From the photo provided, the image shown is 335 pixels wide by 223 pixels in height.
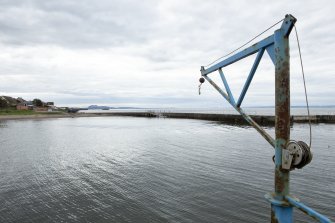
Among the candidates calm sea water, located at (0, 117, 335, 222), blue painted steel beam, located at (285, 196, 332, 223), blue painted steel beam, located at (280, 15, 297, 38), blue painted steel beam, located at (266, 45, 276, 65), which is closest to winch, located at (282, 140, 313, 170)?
blue painted steel beam, located at (285, 196, 332, 223)

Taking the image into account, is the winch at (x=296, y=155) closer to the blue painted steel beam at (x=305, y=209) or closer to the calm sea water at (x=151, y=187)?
the blue painted steel beam at (x=305, y=209)

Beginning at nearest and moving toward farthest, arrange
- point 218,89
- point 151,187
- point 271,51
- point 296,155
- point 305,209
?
point 305,209, point 296,155, point 271,51, point 218,89, point 151,187

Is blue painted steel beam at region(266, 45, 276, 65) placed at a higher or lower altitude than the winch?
higher

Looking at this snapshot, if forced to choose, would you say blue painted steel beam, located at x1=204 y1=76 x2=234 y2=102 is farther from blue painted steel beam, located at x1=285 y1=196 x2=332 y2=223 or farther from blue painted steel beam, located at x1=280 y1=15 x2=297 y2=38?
blue painted steel beam, located at x1=285 y1=196 x2=332 y2=223

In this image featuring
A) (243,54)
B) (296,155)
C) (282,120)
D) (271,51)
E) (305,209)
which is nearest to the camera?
(305,209)

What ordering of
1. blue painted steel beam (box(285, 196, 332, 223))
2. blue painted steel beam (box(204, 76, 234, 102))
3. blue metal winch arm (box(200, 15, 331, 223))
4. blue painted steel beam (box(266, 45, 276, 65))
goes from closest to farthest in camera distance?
1. blue painted steel beam (box(285, 196, 332, 223))
2. blue metal winch arm (box(200, 15, 331, 223))
3. blue painted steel beam (box(266, 45, 276, 65))
4. blue painted steel beam (box(204, 76, 234, 102))

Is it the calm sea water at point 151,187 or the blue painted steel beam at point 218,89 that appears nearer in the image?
the blue painted steel beam at point 218,89

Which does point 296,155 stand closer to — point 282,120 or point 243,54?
point 282,120

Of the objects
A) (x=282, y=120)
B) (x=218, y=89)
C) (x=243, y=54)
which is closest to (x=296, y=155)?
(x=282, y=120)

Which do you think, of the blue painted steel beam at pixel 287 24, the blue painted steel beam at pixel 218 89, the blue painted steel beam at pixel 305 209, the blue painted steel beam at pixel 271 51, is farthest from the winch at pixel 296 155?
the blue painted steel beam at pixel 218 89

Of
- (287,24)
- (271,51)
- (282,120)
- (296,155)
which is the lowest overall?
(296,155)

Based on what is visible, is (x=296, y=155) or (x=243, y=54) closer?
(x=296, y=155)

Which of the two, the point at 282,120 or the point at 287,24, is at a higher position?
the point at 287,24

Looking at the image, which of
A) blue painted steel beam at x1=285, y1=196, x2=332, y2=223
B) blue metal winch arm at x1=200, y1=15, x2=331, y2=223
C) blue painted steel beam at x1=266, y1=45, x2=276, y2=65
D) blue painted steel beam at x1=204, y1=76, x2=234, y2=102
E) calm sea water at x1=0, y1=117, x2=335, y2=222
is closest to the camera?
blue painted steel beam at x1=285, y1=196, x2=332, y2=223
